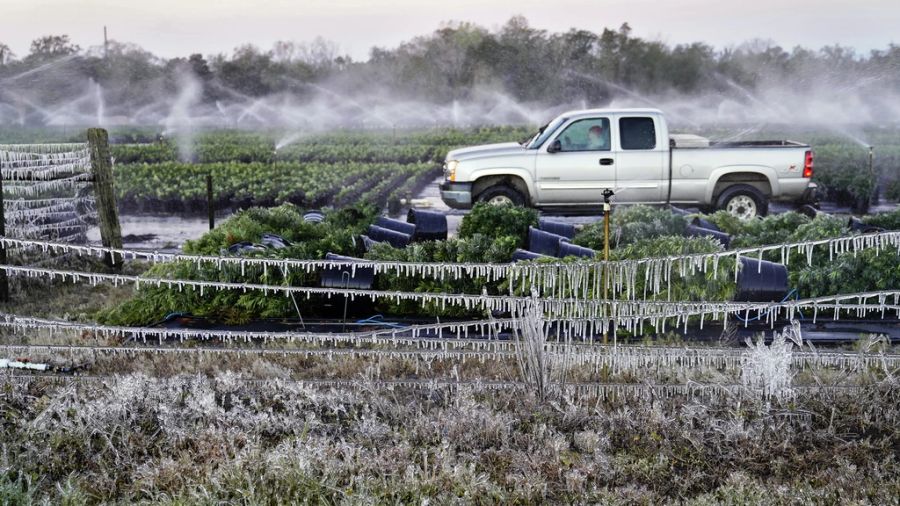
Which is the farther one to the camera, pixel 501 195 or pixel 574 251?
pixel 501 195

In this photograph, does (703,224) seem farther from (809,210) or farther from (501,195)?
(809,210)

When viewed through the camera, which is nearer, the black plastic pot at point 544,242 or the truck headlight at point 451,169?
the black plastic pot at point 544,242

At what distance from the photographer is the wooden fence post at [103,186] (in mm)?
9703

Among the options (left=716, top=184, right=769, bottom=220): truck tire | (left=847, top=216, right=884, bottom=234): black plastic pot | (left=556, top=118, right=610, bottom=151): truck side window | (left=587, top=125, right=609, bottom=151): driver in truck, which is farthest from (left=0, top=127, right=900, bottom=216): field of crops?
(left=847, top=216, right=884, bottom=234): black plastic pot

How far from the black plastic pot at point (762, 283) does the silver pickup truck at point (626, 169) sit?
537cm

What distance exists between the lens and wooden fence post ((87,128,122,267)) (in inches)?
382

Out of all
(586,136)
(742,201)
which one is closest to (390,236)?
(586,136)

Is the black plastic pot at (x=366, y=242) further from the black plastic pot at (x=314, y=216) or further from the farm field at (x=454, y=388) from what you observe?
the black plastic pot at (x=314, y=216)

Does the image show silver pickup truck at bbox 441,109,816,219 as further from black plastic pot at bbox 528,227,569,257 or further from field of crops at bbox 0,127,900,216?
field of crops at bbox 0,127,900,216

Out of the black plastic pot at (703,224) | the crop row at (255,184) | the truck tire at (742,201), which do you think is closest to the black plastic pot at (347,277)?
the black plastic pot at (703,224)

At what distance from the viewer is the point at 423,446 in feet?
15.9

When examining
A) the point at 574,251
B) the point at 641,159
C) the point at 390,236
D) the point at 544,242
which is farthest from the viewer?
the point at 641,159

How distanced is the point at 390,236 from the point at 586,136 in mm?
4355

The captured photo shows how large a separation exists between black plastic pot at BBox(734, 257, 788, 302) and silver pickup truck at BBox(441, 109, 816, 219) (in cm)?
537
